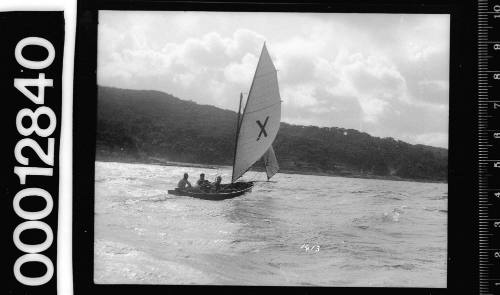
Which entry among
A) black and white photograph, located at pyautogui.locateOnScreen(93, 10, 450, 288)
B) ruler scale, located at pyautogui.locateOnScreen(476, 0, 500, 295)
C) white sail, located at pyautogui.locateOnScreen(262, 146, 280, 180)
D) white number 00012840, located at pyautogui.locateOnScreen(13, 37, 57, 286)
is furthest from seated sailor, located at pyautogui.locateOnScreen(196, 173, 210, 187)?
ruler scale, located at pyautogui.locateOnScreen(476, 0, 500, 295)

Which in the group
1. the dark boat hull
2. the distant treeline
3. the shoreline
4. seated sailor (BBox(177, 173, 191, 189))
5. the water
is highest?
the distant treeline

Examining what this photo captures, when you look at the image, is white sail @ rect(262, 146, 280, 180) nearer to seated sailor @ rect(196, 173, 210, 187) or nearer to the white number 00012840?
seated sailor @ rect(196, 173, 210, 187)

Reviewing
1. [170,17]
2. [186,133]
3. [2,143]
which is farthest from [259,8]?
[2,143]

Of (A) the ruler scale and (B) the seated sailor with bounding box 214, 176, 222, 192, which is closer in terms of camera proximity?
(A) the ruler scale

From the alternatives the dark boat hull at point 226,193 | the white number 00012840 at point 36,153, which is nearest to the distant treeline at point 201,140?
the dark boat hull at point 226,193

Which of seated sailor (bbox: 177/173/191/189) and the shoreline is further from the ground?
the shoreline

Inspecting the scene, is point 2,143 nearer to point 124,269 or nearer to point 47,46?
point 47,46

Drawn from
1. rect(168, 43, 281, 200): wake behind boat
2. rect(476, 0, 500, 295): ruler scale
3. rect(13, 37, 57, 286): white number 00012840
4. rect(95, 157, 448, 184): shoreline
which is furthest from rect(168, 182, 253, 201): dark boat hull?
rect(476, 0, 500, 295): ruler scale
